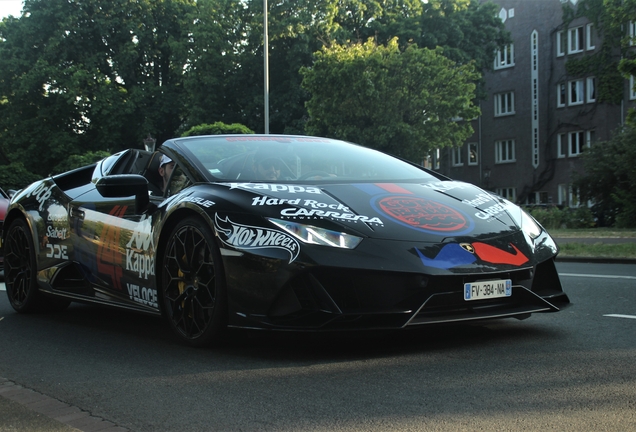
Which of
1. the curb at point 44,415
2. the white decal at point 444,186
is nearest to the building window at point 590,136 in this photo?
the white decal at point 444,186

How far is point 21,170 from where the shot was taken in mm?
44781

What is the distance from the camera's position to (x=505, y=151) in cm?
5691

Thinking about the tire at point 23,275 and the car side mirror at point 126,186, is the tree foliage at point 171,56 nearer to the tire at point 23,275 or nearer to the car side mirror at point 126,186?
the tire at point 23,275

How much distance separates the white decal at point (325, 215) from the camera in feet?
15.6

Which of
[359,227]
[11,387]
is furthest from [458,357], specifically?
[11,387]

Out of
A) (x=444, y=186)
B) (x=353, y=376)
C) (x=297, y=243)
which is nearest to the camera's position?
(x=353, y=376)

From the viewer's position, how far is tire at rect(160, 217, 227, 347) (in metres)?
4.93

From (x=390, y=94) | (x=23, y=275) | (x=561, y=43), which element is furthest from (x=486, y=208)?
(x=561, y=43)

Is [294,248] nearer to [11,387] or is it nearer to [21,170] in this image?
[11,387]

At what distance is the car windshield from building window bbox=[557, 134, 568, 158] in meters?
48.9

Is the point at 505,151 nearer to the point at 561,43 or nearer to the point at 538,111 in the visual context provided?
the point at 538,111

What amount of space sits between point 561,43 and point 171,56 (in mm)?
23340

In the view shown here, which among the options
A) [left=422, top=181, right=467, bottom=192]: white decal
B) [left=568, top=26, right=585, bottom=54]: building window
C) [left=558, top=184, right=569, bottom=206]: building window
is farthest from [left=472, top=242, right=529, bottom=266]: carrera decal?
[left=568, top=26, right=585, bottom=54]: building window

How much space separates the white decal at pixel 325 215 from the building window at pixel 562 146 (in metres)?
50.7
